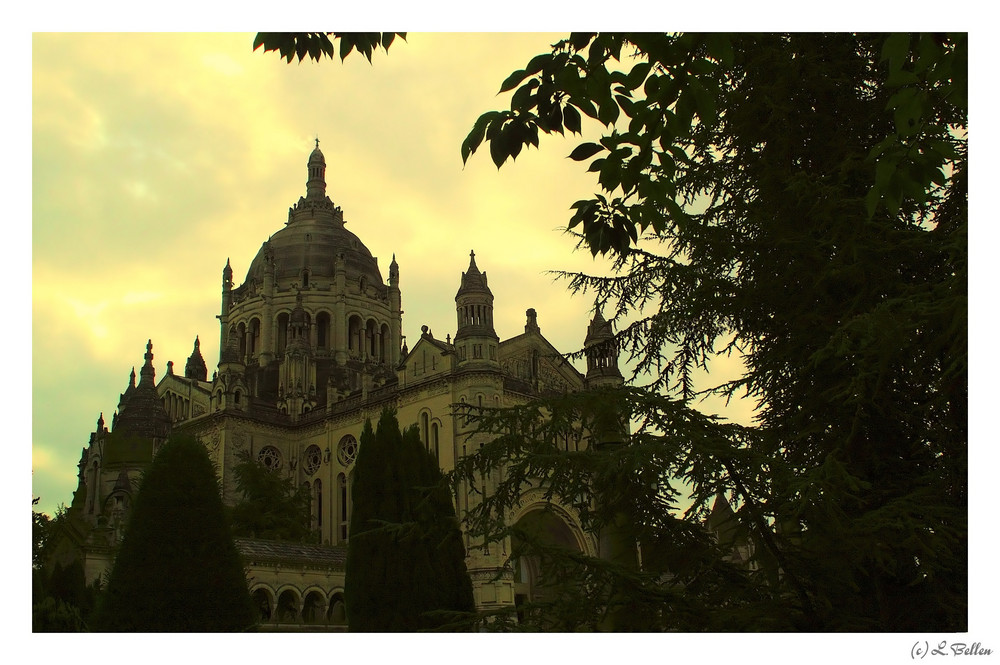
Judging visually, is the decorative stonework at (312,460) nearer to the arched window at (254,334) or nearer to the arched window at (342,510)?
the arched window at (342,510)

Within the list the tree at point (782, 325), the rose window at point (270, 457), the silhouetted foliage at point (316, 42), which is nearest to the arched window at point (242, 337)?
the rose window at point (270, 457)

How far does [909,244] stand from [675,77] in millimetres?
4102

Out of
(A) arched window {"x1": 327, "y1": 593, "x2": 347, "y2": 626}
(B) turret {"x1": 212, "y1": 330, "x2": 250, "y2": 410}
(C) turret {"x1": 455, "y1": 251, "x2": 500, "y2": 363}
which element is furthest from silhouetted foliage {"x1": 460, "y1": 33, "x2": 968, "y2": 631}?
(B) turret {"x1": 212, "y1": 330, "x2": 250, "y2": 410}

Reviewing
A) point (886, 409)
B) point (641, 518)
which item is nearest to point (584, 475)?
point (641, 518)

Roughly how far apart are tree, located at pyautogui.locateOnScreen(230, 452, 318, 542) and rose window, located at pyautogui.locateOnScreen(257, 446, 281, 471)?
157 cm

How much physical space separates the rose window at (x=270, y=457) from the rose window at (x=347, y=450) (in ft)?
12.3

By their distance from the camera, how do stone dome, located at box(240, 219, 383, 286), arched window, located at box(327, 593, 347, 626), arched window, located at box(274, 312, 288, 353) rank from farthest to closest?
stone dome, located at box(240, 219, 383, 286)
arched window, located at box(274, 312, 288, 353)
arched window, located at box(327, 593, 347, 626)

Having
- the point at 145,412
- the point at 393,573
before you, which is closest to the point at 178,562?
the point at 393,573

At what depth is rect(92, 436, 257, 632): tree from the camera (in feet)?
62.1

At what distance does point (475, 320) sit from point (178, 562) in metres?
23.4

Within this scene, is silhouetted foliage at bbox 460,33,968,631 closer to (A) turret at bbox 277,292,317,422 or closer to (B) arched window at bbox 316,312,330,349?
(A) turret at bbox 277,292,317,422

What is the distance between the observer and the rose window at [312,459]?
1884 inches

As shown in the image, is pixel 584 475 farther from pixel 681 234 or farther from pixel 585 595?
pixel 681 234

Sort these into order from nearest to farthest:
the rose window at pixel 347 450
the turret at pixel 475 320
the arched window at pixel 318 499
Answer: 1. the turret at pixel 475 320
2. the rose window at pixel 347 450
3. the arched window at pixel 318 499
